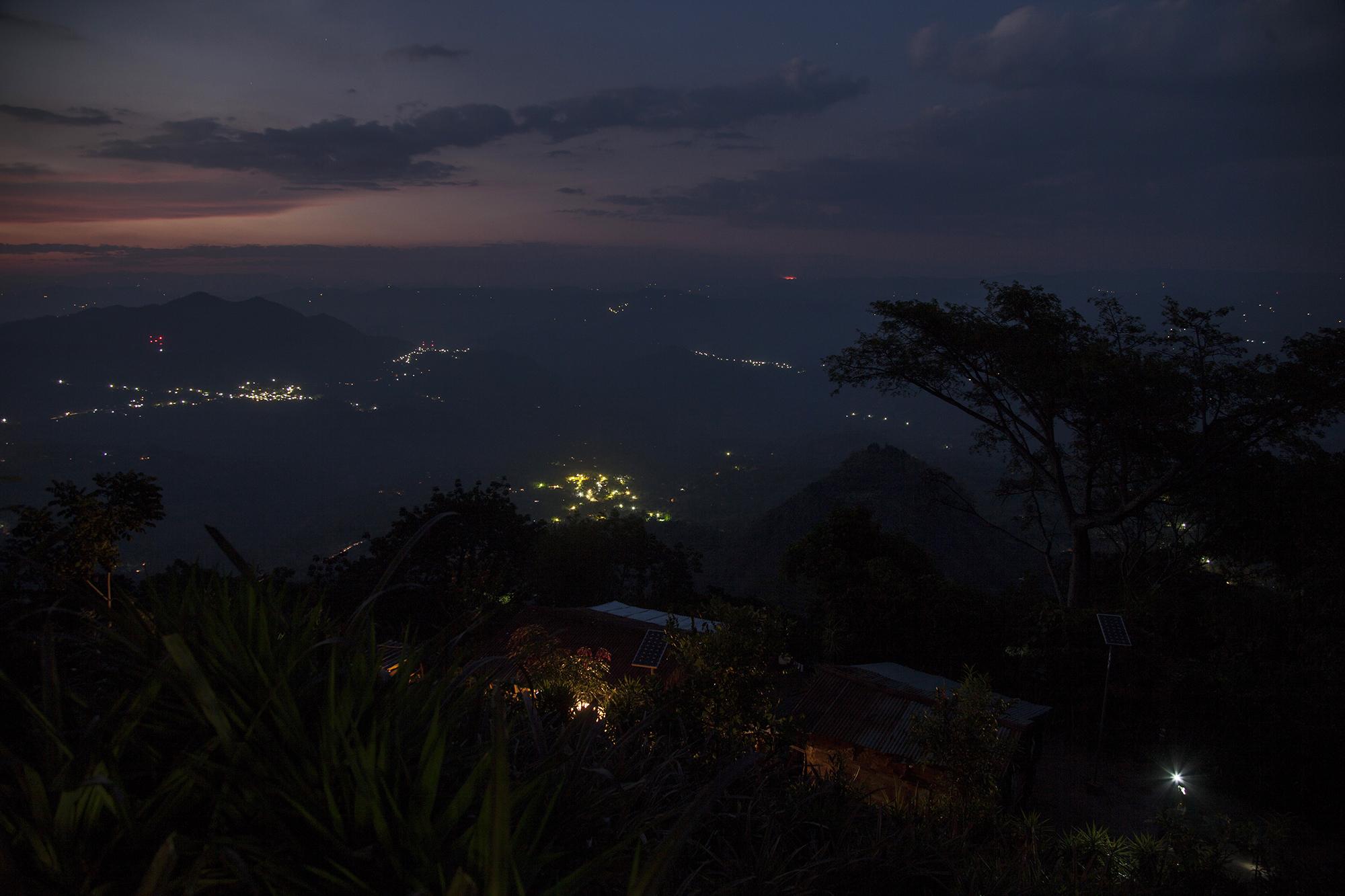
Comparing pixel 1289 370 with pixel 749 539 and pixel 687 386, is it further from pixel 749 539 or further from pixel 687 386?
pixel 687 386

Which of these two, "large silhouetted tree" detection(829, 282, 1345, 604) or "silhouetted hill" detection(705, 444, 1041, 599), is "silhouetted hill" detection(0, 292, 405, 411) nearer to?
"silhouetted hill" detection(705, 444, 1041, 599)

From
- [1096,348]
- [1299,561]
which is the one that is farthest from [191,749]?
[1299,561]


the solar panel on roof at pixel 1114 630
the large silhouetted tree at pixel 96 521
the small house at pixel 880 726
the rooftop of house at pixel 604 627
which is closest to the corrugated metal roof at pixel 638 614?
the rooftop of house at pixel 604 627

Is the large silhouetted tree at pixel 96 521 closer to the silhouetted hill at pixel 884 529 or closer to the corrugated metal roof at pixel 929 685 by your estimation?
the corrugated metal roof at pixel 929 685

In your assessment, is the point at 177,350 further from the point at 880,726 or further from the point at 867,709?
the point at 880,726

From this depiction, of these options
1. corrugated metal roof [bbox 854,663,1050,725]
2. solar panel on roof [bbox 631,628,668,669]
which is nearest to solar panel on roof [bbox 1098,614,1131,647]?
corrugated metal roof [bbox 854,663,1050,725]

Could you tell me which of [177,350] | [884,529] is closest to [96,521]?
[884,529]
